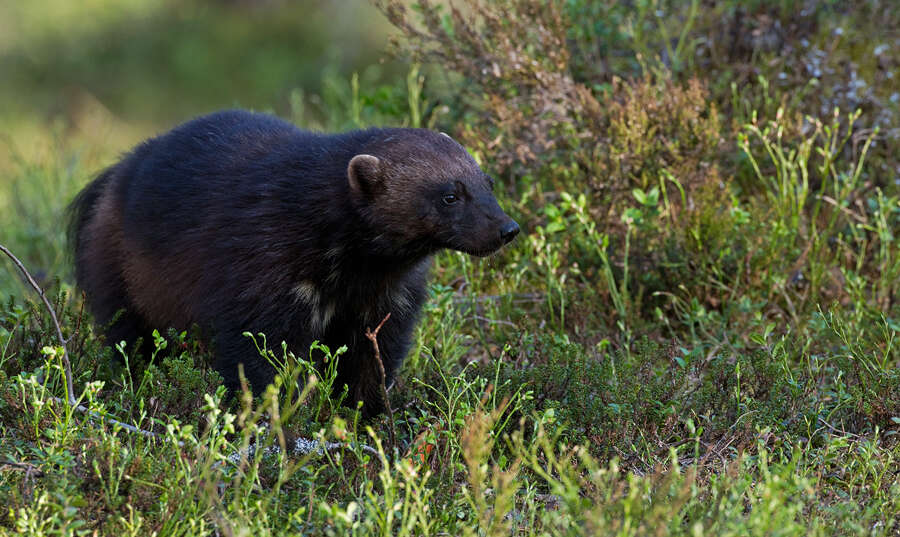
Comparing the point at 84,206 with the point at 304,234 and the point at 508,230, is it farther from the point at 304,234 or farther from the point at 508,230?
the point at 508,230

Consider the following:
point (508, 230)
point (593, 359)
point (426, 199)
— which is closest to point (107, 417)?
point (426, 199)

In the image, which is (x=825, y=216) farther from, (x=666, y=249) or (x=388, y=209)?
(x=388, y=209)

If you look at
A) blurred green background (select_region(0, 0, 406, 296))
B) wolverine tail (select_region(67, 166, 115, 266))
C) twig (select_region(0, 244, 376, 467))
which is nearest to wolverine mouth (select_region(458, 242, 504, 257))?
twig (select_region(0, 244, 376, 467))

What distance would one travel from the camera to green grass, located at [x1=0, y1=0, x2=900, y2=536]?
2.97 metres

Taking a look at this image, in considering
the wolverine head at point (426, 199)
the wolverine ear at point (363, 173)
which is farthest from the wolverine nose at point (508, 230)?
the wolverine ear at point (363, 173)

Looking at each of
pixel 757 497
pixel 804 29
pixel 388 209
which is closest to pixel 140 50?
pixel 804 29

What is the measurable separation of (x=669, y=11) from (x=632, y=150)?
3.73ft

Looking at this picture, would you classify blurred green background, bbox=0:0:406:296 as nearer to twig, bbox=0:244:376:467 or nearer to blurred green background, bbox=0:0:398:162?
blurred green background, bbox=0:0:398:162

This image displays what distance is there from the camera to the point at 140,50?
1394 cm

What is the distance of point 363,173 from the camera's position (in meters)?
3.87

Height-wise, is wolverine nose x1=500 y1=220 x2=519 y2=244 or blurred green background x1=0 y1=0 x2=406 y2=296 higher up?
wolverine nose x1=500 y1=220 x2=519 y2=244

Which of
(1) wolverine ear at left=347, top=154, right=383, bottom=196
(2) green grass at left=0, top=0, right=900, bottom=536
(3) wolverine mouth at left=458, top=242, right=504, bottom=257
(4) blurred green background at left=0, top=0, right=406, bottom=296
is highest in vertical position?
(1) wolverine ear at left=347, top=154, right=383, bottom=196

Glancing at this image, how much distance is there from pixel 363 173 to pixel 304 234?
11.7 inches

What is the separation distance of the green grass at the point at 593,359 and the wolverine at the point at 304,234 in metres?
0.19
